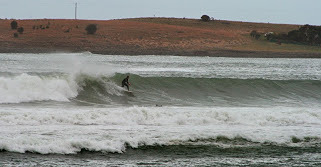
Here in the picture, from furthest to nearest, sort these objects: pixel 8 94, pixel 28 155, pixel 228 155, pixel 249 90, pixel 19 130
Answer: pixel 249 90 < pixel 8 94 < pixel 19 130 < pixel 228 155 < pixel 28 155

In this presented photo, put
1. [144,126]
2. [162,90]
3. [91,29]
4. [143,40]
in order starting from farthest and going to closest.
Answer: [91,29]
[143,40]
[162,90]
[144,126]

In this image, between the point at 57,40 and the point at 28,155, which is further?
the point at 57,40

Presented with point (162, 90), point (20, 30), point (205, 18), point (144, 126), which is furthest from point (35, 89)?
point (205, 18)

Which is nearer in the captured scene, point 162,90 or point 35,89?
point 35,89

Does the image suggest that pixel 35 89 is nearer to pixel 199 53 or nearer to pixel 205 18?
pixel 199 53

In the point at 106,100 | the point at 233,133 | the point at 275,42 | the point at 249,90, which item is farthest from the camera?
the point at 275,42

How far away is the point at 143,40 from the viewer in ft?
220

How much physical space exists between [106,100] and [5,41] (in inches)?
1619

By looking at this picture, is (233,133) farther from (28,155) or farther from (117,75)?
(117,75)

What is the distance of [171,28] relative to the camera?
77438mm

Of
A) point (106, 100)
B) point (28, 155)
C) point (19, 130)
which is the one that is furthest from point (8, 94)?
point (28, 155)

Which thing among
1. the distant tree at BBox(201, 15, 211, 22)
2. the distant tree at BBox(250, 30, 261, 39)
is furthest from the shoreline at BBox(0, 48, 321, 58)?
the distant tree at BBox(201, 15, 211, 22)

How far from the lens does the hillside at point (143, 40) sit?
59.2 m

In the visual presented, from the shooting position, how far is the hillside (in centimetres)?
5916
